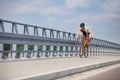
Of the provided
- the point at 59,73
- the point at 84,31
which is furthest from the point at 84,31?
the point at 59,73

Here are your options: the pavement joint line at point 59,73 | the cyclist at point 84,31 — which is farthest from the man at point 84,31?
the pavement joint line at point 59,73

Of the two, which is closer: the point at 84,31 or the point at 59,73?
the point at 59,73

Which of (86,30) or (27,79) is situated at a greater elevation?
(86,30)

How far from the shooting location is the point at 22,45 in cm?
1459

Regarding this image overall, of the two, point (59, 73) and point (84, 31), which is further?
point (84, 31)

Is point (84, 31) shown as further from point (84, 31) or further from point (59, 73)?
point (59, 73)

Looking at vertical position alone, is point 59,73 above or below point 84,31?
below

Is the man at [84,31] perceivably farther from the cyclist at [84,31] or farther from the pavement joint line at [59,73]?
the pavement joint line at [59,73]

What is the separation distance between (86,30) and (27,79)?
495 inches

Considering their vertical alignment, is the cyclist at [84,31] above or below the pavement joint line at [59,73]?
above

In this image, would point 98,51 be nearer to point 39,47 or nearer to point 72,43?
point 72,43

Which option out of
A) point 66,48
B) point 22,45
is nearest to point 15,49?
point 22,45

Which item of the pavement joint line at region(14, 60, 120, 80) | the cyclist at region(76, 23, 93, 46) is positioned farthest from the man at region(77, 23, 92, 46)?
the pavement joint line at region(14, 60, 120, 80)

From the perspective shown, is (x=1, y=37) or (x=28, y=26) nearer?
(x=1, y=37)
